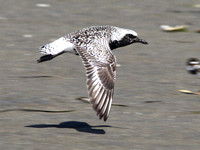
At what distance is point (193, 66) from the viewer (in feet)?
22.8

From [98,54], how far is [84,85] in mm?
1163

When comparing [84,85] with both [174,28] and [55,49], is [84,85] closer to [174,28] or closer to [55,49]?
[55,49]

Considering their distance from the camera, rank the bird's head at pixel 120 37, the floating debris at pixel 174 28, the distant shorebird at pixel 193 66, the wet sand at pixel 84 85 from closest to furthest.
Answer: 1. the wet sand at pixel 84 85
2. the bird's head at pixel 120 37
3. the distant shorebird at pixel 193 66
4. the floating debris at pixel 174 28

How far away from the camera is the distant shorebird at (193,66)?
6.93 m

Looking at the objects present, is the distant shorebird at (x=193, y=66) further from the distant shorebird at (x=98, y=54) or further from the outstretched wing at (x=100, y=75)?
the outstretched wing at (x=100, y=75)

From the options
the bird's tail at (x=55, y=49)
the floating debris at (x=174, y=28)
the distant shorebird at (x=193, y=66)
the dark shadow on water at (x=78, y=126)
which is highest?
the bird's tail at (x=55, y=49)

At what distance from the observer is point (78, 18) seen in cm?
916

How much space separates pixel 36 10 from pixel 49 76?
9.51ft

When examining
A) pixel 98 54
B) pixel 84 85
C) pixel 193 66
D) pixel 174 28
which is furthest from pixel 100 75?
pixel 174 28

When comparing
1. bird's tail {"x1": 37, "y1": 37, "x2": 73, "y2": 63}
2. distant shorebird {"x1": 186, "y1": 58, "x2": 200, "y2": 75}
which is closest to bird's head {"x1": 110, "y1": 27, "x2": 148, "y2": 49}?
bird's tail {"x1": 37, "y1": 37, "x2": 73, "y2": 63}

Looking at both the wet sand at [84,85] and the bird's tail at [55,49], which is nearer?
the wet sand at [84,85]

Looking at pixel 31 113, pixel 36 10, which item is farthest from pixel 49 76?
pixel 36 10

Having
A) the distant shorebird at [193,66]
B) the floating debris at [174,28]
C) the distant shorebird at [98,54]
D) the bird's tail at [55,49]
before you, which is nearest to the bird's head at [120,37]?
the distant shorebird at [98,54]

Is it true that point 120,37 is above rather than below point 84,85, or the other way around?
above
